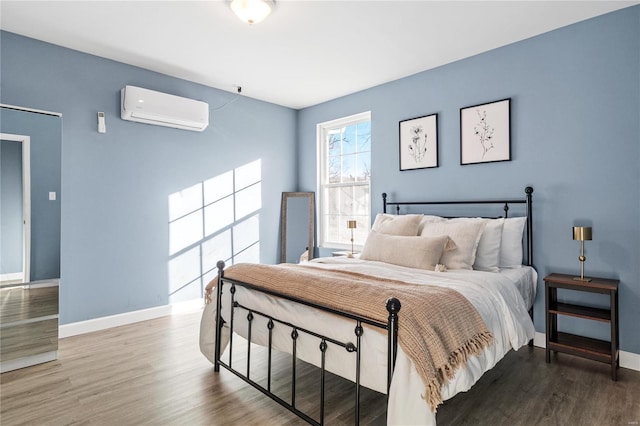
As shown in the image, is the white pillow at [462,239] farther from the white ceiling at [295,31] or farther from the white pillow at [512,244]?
the white ceiling at [295,31]

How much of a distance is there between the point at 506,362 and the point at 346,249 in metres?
2.29

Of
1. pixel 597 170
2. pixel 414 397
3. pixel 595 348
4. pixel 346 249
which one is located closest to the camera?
pixel 414 397

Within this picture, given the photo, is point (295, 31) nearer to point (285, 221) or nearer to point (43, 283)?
point (285, 221)

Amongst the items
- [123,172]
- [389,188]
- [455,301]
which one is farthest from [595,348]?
[123,172]

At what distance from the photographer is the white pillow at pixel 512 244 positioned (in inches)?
114

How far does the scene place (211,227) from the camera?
167 inches

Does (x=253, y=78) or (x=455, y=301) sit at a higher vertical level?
(x=253, y=78)

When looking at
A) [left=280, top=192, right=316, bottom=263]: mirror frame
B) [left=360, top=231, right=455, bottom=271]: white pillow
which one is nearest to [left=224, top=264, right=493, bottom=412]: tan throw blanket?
[left=360, top=231, right=455, bottom=271]: white pillow

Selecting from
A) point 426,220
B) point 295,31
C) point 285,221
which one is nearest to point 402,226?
point 426,220

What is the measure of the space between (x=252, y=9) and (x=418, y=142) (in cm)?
212

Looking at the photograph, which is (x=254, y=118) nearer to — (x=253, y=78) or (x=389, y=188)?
(x=253, y=78)

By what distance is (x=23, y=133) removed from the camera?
2.75 m

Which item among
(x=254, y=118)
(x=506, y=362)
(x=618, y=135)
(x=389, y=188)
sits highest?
(x=254, y=118)

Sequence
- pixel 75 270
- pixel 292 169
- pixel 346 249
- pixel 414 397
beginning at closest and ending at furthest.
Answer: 1. pixel 414 397
2. pixel 75 270
3. pixel 346 249
4. pixel 292 169
